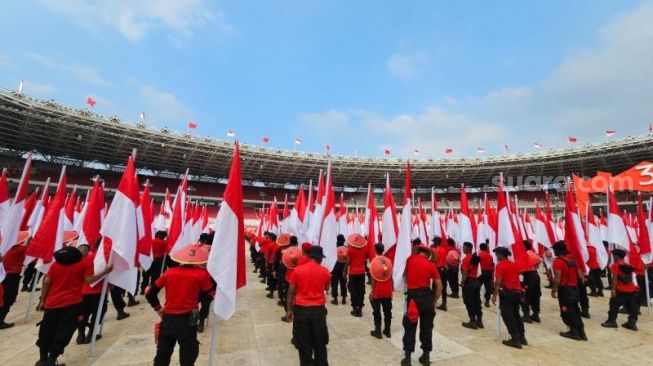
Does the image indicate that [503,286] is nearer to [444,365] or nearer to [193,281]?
[444,365]

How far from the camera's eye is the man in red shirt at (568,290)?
5.75m

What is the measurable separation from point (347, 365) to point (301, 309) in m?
1.32

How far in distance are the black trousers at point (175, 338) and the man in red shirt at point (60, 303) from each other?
193 cm

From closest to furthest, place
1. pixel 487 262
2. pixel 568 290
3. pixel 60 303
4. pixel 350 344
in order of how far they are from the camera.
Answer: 1. pixel 60 303
2. pixel 350 344
3. pixel 568 290
4. pixel 487 262

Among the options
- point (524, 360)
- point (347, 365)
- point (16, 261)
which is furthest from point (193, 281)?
point (16, 261)

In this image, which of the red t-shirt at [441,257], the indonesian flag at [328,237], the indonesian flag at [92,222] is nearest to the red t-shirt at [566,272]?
the red t-shirt at [441,257]

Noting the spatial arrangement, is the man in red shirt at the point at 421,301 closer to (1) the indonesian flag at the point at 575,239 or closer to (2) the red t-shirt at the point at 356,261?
(2) the red t-shirt at the point at 356,261

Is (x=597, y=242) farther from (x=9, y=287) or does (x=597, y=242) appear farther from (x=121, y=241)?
(x=9, y=287)

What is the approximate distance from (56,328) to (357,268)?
493cm

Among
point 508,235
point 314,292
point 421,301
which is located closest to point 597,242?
point 508,235

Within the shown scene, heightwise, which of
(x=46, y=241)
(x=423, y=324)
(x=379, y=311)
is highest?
(x=46, y=241)

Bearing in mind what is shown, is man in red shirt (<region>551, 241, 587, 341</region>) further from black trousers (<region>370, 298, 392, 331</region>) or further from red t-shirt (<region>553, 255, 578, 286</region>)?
black trousers (<region>370, 298, 392, 331</region>)

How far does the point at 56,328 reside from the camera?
423 centimetres

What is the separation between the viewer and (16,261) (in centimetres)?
604
